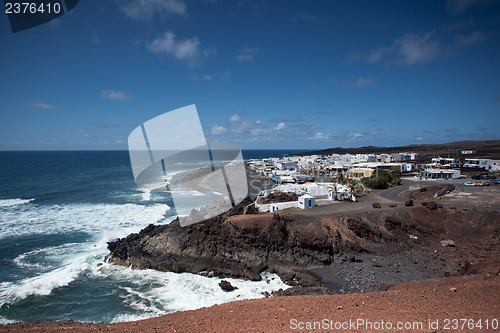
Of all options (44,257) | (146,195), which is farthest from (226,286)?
(146,195)

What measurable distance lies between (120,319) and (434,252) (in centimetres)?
1973

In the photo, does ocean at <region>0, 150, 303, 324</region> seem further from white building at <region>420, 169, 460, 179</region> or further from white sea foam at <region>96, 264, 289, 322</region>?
white building at <region>420, 169, 460, 179</region>

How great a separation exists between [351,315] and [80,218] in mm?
29581

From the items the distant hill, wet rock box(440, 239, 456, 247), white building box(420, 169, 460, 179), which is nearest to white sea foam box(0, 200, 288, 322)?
wet rock box(440, 239, 456, 247)

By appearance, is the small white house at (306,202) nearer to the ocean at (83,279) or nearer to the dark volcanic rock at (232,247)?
the dark volcanic rock at (232,247)

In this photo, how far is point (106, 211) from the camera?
101 feet

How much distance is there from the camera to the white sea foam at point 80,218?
79.2 ft

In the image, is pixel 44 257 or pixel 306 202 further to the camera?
pixel 306 202

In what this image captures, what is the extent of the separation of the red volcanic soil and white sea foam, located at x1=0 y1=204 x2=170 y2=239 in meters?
16.8

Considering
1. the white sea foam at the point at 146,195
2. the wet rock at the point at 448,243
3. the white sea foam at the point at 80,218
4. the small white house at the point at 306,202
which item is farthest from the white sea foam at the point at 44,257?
the wet rock at the point at 448,243

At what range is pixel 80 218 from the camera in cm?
2803

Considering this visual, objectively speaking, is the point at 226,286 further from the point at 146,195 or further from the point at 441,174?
the point at 441,174

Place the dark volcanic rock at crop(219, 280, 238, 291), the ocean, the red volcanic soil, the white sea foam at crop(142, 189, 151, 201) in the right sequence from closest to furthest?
1. the red volcanic soil
2. the ocean
3. the dark volcanic rock at crop(219, 280, 238, 291)
4. the white sea foam at crop(142, 189, 151, 201)

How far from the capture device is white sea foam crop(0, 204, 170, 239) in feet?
79.2
